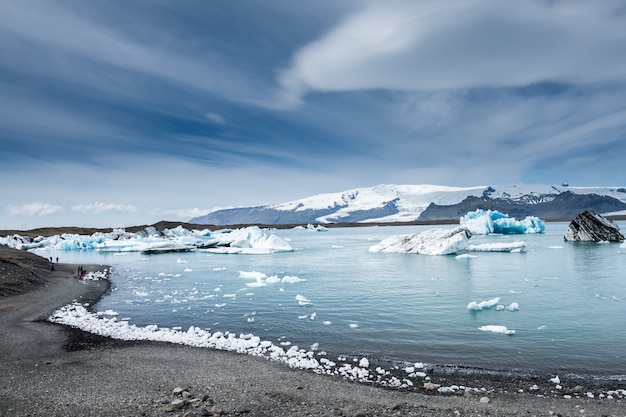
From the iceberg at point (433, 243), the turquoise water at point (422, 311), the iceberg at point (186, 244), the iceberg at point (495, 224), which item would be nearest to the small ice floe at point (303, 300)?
the turquoise water at point (422, 311)

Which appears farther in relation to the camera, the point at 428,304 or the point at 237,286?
the point at 237,286

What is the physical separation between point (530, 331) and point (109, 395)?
36.4 feet

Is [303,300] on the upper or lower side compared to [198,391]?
upper

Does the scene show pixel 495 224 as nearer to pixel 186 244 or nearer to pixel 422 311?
pixel 186 244

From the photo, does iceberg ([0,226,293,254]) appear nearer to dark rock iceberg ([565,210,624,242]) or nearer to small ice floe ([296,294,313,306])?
small ice floe ([296,294,313,306])

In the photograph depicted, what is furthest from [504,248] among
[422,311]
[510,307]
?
[422,311]

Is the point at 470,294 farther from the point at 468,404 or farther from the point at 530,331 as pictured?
the point at 468,404

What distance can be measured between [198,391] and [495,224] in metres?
70.0

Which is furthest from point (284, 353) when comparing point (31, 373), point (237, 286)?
point (237, 286)

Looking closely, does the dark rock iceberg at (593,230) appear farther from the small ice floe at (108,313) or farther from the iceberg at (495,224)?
the small ice floe at (108,313)

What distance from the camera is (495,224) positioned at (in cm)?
6931

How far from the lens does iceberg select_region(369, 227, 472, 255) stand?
36688 mm

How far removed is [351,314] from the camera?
1495 centimetres

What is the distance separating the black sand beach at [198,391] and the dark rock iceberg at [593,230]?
4965 centimetres
